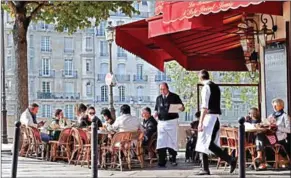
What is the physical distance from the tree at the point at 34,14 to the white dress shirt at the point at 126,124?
580 centimetres

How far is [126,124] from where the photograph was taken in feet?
42.7

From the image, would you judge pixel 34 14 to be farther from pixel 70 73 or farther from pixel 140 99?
pixel 70 73

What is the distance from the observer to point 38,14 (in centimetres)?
1916

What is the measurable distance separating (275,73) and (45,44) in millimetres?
54837

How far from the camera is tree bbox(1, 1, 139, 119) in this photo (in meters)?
18.2

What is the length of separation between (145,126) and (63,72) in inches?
2296

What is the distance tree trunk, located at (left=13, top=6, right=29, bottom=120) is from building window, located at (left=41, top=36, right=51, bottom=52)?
1874 inches

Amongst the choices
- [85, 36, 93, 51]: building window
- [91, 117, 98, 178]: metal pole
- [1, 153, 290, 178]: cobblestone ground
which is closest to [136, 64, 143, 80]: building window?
[85, 36, 93, 51]: building window

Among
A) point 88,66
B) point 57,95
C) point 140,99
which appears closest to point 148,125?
point 140,99

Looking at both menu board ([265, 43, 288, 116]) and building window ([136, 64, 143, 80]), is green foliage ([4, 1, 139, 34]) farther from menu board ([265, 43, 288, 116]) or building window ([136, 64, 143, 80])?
building window ([136, 64, 143, 80])

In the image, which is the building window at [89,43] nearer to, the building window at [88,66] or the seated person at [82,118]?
the building window at [88,66]

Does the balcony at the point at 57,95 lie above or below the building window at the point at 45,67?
below

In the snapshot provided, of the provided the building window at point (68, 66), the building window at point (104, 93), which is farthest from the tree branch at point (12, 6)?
the building window at point (68, 66)

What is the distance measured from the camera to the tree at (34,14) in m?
18.2
